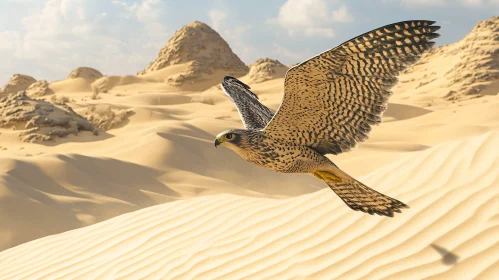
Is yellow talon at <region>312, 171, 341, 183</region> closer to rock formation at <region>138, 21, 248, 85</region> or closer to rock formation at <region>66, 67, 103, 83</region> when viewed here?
rock formation at <region>138, 21, 248, 85</region>

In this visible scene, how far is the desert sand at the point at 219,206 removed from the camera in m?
3.55

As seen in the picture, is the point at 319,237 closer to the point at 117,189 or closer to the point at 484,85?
the point at 117,189

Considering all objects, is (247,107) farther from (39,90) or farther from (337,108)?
(39,90)

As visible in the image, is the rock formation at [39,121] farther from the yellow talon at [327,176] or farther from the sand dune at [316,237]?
the yellow talon at [327,176]

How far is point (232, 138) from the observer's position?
2.34 metres

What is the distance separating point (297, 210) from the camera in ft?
14.8

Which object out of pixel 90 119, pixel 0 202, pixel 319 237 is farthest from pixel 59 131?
pixel 319 237

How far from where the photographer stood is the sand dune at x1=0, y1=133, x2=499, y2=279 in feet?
11.2

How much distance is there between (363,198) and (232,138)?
65 cm

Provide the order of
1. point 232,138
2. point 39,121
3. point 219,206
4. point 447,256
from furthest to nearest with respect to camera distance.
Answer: point 39,121 → point 219,206 → point 447,256 → point 232,138

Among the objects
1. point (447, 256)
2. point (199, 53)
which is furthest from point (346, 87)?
point (199, 53)

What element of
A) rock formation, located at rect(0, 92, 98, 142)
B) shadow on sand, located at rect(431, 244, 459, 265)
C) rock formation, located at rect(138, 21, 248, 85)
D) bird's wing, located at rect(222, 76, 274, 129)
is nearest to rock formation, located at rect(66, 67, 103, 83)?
rock formation, located at rect(138, 21, 248, 85)

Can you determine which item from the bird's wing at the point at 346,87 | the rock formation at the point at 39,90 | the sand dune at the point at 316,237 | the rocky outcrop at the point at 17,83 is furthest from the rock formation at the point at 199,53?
the bird's wing at the point at 346,87

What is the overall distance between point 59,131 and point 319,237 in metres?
11.0
